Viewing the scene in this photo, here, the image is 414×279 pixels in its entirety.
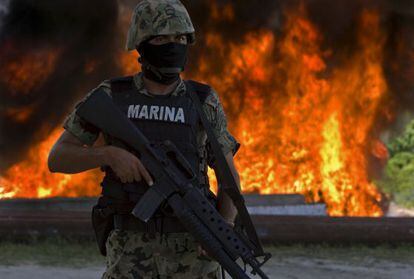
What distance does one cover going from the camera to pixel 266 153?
12328mm

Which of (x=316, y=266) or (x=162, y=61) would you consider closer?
(x=162, y=61)

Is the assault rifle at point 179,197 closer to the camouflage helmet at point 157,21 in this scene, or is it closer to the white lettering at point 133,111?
the white lettering at point 133,111

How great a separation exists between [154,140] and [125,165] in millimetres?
186

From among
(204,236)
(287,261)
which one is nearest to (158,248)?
(204,236)

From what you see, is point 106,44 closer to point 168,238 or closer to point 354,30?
point 354,30

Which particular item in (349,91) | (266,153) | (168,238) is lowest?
(168,238)

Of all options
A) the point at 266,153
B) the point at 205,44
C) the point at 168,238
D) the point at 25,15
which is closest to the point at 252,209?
the point at 266,153

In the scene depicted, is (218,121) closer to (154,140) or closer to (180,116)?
(180,116)

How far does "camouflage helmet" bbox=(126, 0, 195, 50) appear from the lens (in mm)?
3002

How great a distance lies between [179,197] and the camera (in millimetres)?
2910

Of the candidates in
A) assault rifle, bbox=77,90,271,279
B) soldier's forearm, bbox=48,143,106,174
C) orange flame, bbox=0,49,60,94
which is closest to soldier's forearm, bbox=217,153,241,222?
assault rifle, bbox=77,90,271,279

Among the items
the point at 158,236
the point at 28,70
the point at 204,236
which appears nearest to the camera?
the point at 204,236

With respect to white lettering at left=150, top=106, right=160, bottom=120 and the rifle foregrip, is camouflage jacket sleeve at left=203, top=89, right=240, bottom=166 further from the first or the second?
the rifle foregrip

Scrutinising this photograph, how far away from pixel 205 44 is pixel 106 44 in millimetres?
1619
